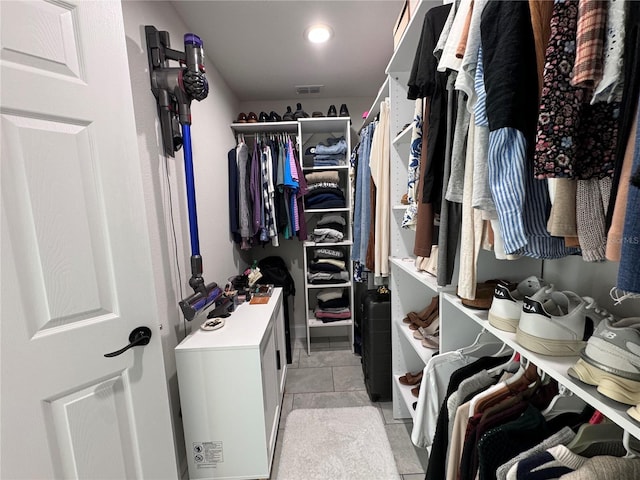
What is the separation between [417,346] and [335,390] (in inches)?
37.9

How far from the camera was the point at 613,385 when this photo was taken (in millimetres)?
484

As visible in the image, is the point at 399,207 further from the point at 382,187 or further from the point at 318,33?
the point at 318,33

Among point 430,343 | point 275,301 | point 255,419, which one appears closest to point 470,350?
point 430,343

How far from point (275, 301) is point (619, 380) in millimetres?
1522

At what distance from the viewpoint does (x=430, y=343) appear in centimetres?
129

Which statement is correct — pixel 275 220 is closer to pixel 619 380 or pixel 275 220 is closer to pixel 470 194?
pixel 470 194

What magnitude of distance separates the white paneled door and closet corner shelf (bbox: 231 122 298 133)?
Result: 1.42m

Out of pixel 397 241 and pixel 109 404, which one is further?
pixel 397 241

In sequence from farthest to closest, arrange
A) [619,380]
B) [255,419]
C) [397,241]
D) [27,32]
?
[397,241], [255,419], [27,32], [619,380]

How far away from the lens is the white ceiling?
1.46m

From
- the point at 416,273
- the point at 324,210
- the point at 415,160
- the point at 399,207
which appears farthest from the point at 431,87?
the point at 324,210

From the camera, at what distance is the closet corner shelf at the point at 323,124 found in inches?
88.5

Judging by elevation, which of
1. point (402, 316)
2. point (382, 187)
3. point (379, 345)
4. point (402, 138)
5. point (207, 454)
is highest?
point (402, 138)

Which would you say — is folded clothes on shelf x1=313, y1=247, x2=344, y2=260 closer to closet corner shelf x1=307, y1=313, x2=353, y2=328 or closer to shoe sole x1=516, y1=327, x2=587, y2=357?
closet corner shelf x1=307, y1=313, x2=353, y2=328
